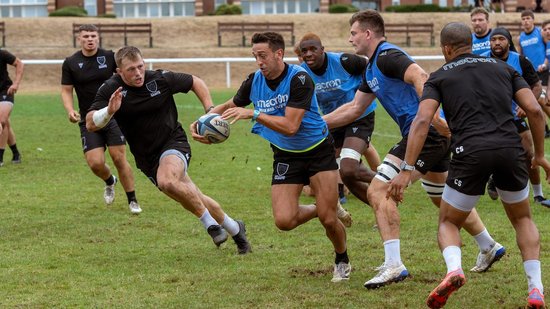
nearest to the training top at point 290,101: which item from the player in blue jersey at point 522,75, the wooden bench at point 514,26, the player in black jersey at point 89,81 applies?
the player in blue jersey at point 522,75

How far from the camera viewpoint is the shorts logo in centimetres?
872

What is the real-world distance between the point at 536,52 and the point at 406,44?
Result: 97.5 feet

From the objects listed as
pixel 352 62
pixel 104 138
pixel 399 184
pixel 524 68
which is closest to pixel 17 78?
pixel 104 138

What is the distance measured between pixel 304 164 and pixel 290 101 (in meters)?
0.59

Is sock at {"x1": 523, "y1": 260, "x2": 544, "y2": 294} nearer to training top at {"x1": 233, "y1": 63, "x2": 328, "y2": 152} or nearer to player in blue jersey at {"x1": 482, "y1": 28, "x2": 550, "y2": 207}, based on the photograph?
training top at {"x1": 233, "y1": 63, "x2": 328, "y2": 152}

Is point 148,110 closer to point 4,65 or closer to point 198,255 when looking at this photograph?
point 198,255

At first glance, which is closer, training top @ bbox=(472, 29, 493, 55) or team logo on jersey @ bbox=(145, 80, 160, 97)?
team logo on jersey @ bbox=(145, 80, 160, 97)

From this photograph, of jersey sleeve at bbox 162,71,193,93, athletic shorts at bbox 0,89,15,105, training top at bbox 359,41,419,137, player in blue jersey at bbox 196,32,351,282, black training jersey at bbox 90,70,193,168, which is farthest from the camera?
athletic shorts at bbox 0,89,15,105

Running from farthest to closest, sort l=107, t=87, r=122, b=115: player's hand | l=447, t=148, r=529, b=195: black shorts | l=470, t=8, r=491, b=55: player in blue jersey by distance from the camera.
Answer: l=470, t=8, r=491, b=55: player in blue jersey < l=107, t=87, r=122, b=115: player's hand < l=447, t=148, r=529, b=195: black shorts

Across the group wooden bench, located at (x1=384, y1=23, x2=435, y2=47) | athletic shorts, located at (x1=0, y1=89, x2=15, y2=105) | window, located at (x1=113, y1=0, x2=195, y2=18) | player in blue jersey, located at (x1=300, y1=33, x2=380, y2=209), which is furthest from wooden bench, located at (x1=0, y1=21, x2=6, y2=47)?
player in blue jersey, located at (x1=300, y1=33, x2=380, y2=209)

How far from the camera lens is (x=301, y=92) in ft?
27.6

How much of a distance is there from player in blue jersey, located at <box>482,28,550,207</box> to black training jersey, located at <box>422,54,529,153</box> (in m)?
4.35

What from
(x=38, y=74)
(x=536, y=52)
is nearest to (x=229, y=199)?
(x=536, y=52)

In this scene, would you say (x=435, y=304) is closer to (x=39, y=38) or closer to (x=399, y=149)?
(x=399, y=149)
